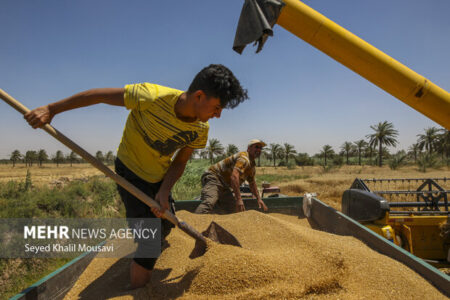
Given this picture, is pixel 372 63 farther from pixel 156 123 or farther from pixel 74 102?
pixel 74 102

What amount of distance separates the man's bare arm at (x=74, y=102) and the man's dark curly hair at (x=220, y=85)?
521mm

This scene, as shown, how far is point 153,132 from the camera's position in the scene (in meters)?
1.97

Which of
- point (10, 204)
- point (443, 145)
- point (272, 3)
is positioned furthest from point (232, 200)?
point (443, 145)

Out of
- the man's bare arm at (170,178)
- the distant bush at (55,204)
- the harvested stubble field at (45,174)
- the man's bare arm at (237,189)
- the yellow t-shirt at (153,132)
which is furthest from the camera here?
the harvested stubble field at (45,174)

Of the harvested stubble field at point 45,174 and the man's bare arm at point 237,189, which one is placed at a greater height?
the man's bare arm at point 237,189

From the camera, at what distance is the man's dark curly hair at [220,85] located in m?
1.74

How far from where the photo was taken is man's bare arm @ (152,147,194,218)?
6.81ft

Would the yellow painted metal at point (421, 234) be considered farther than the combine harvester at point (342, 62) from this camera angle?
Yes

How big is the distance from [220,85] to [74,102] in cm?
101

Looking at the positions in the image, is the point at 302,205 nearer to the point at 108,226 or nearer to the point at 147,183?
the point at 147,183

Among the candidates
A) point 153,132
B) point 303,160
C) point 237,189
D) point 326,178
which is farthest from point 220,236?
point 303,160

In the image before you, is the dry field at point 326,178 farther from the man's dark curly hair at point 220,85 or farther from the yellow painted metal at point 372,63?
the man's dark curly hair at point 220,85

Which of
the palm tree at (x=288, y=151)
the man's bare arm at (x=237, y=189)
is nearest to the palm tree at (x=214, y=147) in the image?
the palm tree at (x=288, y=151)

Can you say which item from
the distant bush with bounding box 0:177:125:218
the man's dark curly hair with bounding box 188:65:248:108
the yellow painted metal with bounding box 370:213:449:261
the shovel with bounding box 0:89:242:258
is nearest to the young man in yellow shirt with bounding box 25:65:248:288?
the man's dark curly hair with bounding box 188:65:248:108
